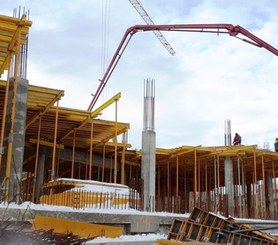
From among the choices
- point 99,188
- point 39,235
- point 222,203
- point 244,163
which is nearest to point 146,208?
point 99,188

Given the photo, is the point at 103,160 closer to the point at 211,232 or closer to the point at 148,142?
the point at 148,142

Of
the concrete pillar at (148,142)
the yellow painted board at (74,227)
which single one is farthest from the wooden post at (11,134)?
the concrete pillar at (148,142)

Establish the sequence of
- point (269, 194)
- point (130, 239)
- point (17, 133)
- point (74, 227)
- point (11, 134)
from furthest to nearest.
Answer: point (269, 194)
point (17, 133)
point (11, 134)
point (130, 239)
point (74, 227)

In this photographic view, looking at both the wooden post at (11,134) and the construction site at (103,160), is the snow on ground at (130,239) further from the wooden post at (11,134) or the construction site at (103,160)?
the wooden post at (11,134)

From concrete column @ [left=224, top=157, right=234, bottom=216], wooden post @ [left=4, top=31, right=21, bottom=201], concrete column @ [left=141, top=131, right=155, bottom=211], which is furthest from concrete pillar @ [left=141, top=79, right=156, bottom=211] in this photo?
wooden post @ [left=4, top=31, right=21, bottom=201]

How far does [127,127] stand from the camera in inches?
856

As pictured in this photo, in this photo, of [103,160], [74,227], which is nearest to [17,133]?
[74,227]

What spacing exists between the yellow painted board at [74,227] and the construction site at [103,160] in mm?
86

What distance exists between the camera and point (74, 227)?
1223 cm

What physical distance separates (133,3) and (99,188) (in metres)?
35.3

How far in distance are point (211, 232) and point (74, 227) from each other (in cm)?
382

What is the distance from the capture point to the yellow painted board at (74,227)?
37.0 feet

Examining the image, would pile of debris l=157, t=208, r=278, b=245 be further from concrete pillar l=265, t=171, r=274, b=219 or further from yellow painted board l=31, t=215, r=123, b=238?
concrete pillar l=265, t=171, r=274, b=219

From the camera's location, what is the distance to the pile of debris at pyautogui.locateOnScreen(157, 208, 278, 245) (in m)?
10.8
